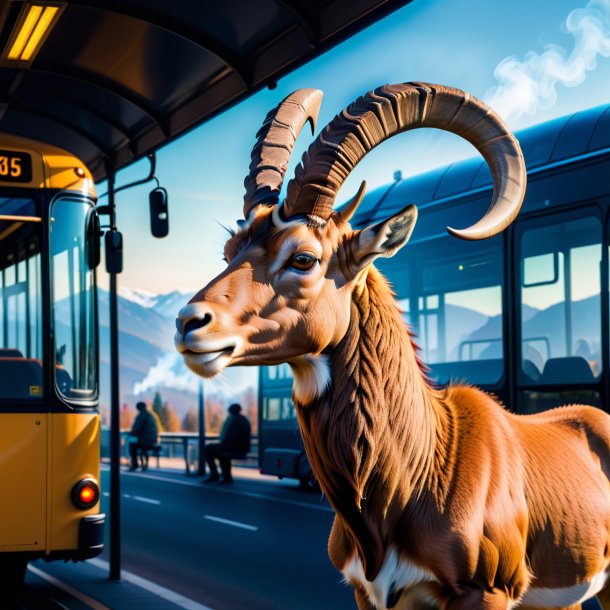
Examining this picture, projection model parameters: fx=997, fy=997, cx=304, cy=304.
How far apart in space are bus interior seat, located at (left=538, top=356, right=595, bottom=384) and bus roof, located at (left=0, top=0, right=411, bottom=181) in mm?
4488

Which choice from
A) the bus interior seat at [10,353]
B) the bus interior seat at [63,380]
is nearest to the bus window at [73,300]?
the bus interior seat at [63,380]

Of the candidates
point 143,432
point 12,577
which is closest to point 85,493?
point 12,577

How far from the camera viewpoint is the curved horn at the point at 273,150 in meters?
3.03

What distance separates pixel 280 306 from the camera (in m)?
2.82

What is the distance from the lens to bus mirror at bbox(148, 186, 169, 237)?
7895mm

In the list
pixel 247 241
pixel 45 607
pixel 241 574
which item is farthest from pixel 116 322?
pixel 247 241

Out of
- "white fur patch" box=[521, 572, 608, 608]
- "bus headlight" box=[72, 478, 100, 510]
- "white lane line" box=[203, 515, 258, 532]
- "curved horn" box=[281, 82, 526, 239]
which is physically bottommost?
"white lane line" box=[203, 515, 258, 532]

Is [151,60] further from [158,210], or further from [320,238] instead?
[320,238]

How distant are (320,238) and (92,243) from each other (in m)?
5.37

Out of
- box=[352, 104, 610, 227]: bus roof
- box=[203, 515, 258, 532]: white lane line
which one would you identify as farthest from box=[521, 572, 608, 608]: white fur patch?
box=[203, 515, 258, 532]: white lane line

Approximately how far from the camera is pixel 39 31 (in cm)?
645

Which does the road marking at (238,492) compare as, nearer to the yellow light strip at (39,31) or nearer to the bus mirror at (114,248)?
the bus mirror at (114,248)

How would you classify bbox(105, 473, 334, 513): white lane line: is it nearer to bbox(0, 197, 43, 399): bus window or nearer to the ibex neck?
bbox(0, 197, 43, 399): bus window

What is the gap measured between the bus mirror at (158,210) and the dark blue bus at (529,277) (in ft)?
6.70
